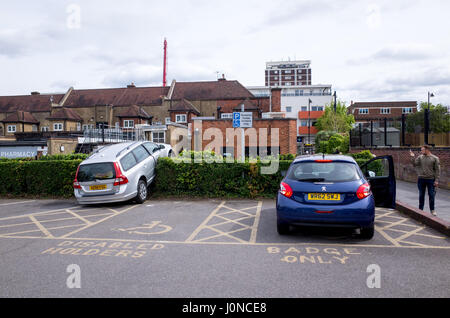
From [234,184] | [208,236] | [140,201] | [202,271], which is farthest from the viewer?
[234,184]

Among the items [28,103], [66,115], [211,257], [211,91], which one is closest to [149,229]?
[211,257]

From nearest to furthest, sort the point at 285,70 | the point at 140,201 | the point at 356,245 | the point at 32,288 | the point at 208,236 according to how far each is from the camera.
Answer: the point at 32,288, the point at 356,245, the point at 208,236, the point at 140,201, the point at 285,70

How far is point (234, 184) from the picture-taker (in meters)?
11.1

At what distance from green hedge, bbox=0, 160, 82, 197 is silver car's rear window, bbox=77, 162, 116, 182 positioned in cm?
226

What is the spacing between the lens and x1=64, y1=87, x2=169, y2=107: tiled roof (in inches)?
2170

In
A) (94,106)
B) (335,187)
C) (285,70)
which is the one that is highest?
(285,70)

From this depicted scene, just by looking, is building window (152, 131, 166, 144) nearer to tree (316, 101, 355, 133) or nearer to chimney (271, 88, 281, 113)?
chimney (271, 88, 281, 113)

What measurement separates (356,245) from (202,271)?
2.96m

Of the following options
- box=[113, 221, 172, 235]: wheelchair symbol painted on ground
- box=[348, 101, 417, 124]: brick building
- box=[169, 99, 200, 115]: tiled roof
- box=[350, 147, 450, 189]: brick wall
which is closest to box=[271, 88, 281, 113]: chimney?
box=[169, 99, 200, 115]: tiled roof

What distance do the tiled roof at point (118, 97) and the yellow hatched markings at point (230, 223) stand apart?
4654 cm

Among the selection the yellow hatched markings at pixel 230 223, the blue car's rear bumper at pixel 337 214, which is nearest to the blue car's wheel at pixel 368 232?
the blue car's rear bumper at pixel 337 214

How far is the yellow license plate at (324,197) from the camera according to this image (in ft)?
19.4
